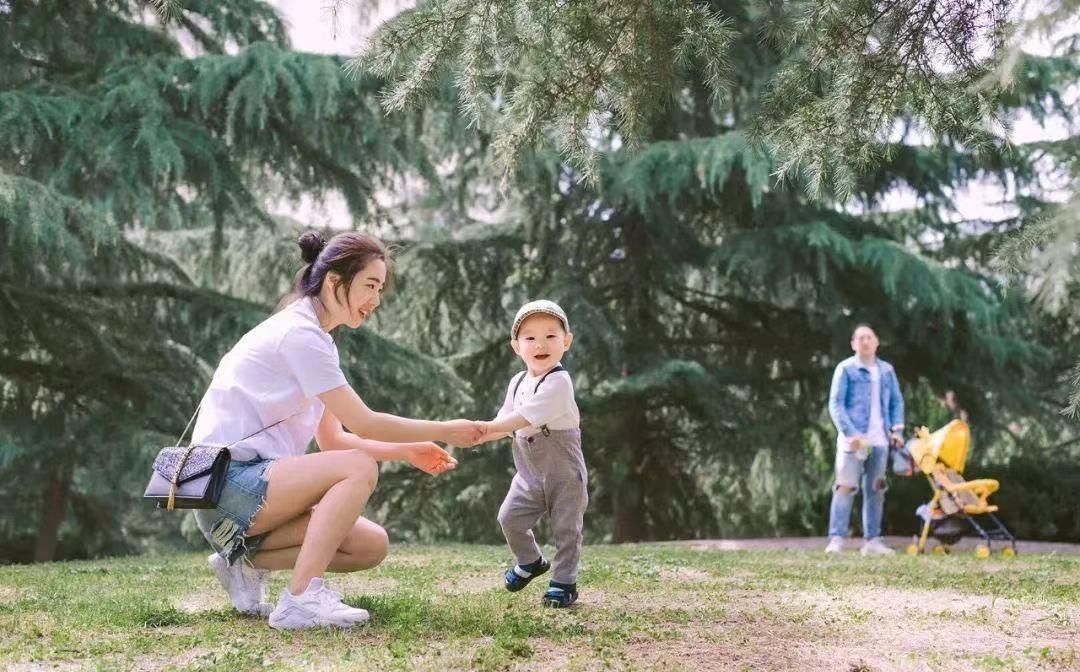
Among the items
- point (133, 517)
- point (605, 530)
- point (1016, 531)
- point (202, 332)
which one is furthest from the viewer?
point (133, 517)

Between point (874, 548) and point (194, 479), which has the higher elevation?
point (194, 479)

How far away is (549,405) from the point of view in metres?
4.17

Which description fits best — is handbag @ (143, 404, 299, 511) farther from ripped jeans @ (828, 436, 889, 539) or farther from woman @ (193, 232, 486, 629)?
ripped jeans @ (828, 436, 889, 539)

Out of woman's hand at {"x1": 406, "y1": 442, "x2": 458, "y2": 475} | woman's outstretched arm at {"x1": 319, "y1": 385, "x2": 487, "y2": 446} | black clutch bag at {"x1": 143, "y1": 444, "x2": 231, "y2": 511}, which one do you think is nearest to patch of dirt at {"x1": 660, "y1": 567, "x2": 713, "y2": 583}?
woman's hand at {"x1": 406, "y1": 442, "x2": 458, "y2": 475}

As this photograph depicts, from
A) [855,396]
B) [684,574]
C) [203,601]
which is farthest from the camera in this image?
[855,396]

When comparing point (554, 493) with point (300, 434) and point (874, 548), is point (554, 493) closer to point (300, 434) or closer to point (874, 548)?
point (300, 434)

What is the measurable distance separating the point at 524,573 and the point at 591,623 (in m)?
0.73

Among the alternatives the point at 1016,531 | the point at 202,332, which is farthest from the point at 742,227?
the point at 202,332

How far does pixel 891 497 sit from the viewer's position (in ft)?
43.9

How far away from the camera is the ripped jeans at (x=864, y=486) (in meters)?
8.57

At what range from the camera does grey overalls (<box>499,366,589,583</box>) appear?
4270 mm

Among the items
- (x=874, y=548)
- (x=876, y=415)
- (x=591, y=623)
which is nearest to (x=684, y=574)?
(x=591, y=623)

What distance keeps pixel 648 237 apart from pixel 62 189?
6.85 metres

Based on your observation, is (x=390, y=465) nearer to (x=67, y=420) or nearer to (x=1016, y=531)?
(x=67, y=420)
